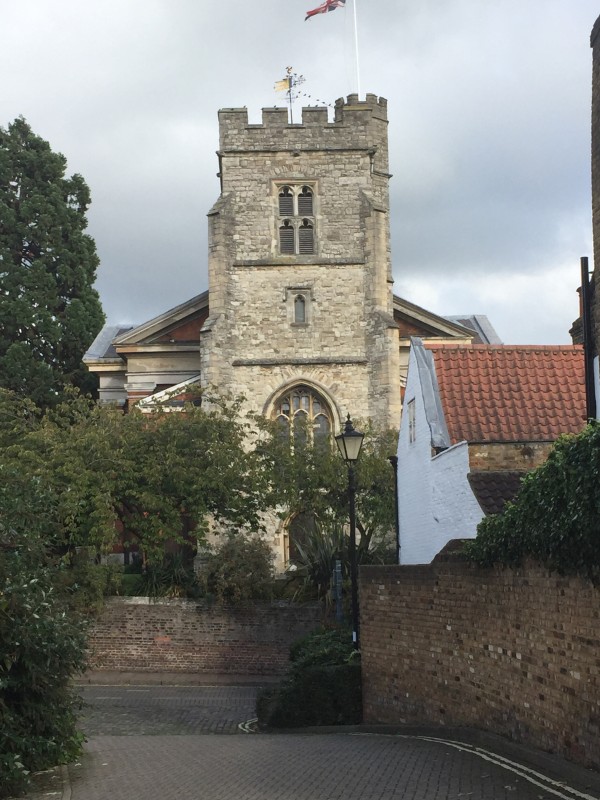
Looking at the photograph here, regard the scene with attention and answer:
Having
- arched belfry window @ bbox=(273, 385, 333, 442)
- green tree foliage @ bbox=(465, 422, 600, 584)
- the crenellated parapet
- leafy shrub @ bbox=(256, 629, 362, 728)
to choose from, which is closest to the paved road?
leafy shrub @ bbox=(256, 629, 362, 728)

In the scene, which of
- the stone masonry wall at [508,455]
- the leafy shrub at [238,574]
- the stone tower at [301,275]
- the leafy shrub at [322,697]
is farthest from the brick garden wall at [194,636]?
the stone masonry wall at [508,455]

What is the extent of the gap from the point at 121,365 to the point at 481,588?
3447cm

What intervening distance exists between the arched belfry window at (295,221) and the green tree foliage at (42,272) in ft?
37.8

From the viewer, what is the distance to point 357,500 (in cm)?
3547

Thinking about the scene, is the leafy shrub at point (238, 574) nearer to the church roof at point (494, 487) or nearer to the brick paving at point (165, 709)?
the brick paving at point (165, 709)

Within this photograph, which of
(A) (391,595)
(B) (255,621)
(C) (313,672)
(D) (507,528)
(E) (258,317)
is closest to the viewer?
(D) (507,528)

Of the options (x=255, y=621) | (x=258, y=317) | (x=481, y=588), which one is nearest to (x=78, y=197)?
(x=258, y=317)

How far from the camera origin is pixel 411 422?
2409 cm

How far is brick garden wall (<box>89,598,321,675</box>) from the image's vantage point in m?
31.1

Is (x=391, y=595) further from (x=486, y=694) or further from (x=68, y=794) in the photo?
(x=68, y=794)

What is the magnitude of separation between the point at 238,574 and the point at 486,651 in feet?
60.1

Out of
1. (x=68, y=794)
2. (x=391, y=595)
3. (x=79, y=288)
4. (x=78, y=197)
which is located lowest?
(x=68, y=794)

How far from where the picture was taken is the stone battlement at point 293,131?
42125 mm

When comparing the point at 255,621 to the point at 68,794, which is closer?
the point at 68,794
